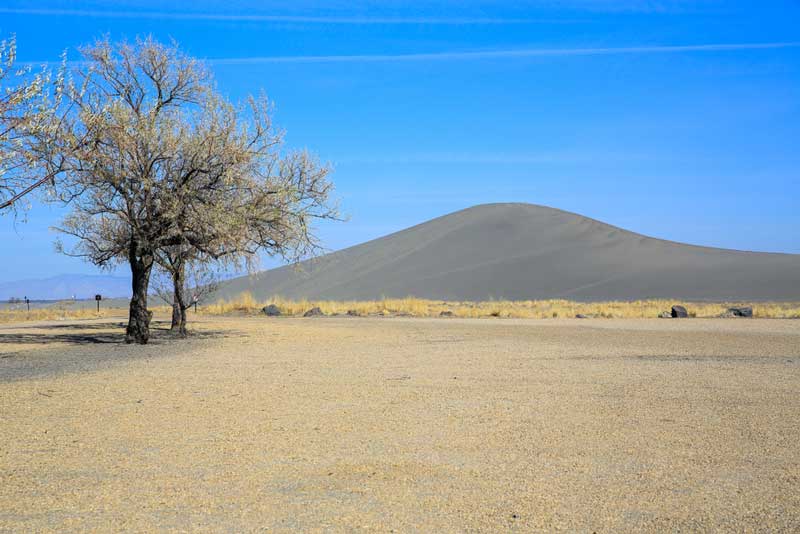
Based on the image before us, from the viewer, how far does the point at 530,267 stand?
78188 mm

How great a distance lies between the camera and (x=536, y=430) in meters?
8.21

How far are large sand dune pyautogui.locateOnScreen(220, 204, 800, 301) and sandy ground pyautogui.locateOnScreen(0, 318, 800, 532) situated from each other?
49.4 meters

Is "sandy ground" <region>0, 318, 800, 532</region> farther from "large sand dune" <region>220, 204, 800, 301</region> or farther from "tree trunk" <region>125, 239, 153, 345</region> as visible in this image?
"large sand dune" <region>220, 204, 800, 301</region>

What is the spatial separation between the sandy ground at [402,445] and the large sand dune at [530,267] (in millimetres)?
49423

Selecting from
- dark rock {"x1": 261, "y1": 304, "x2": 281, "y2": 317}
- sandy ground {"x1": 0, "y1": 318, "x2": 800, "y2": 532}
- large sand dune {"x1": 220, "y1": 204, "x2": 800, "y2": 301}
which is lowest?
sandy ground {"x1": 0, "y1": 318, "x2": 800, "y2": 532}

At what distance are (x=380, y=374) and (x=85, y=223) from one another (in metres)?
13.0

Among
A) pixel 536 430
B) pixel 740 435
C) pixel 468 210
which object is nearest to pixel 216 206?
pixel 536 430

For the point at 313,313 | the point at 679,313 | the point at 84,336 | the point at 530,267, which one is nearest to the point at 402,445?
the point at 84,336

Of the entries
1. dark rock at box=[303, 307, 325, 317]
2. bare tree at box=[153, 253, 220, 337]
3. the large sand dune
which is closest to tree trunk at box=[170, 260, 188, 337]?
bare tree at box=[153, 253, 220, 337]

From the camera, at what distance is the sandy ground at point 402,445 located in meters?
5.45

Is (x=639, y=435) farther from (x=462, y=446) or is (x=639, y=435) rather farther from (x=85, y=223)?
(x=85, y=223)

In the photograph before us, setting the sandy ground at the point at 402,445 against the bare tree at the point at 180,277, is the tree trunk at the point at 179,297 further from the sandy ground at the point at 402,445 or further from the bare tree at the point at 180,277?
the sandy ground at the point at 402,445

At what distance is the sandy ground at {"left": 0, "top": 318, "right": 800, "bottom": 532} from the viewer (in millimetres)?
5453

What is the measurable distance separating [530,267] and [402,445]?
71.9 meters
